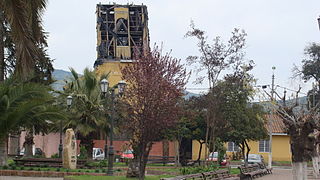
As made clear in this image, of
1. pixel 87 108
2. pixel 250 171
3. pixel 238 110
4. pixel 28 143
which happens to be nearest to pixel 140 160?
pixel 250 171

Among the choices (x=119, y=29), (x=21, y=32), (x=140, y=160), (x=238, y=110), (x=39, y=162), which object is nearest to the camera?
(x=21, y=32)

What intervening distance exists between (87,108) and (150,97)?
13.5 m

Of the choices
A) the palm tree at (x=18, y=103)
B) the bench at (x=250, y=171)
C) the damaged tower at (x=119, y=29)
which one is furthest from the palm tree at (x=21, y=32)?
the damaged tower at (x=119, y=29)

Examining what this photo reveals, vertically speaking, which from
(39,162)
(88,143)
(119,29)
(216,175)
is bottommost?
(216,175)

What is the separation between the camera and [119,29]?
6181 centimetres

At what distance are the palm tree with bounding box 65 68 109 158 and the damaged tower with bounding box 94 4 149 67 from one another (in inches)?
1101

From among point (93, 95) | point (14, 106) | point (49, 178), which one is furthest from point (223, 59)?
point (14, 106)

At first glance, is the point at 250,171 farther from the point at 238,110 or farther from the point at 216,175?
the point at 216,175

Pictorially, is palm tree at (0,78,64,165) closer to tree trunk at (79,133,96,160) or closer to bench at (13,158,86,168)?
bench at (13,158,86,168)

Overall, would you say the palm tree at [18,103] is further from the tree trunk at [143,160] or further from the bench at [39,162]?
the bench at [39,162]

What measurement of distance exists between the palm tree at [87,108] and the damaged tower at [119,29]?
1101 inches

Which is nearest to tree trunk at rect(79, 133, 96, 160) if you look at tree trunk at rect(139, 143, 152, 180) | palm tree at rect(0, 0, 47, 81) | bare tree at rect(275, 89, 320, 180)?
tree trunk at rect(139, 143, 152, 180)

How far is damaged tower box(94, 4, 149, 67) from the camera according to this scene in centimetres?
6031

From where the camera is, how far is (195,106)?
105 ft
